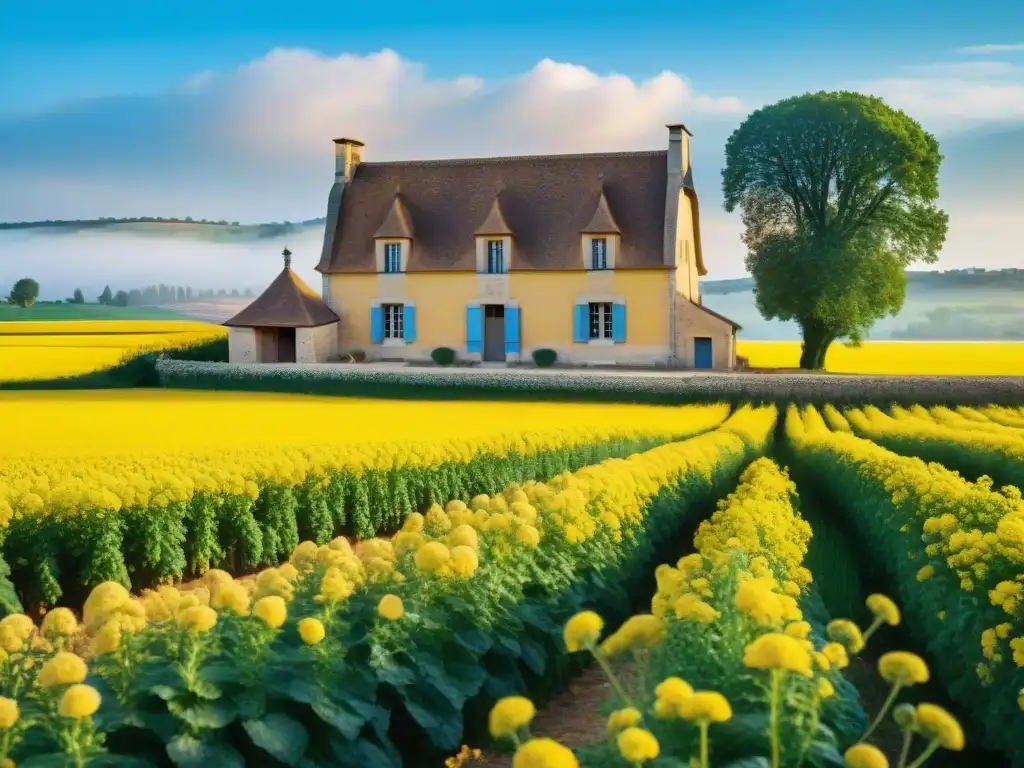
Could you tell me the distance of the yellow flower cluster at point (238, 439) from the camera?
11.1m

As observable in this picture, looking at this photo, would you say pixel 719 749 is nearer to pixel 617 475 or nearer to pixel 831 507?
pixel 617 475

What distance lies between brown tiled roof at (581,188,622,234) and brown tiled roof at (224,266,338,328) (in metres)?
10.6

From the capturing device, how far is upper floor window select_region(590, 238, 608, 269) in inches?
1551

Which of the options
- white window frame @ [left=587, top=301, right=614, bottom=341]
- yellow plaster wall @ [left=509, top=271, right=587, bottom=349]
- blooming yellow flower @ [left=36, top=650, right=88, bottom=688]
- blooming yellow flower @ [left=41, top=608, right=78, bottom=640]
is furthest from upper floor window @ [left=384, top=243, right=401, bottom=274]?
blooming yellow flower @ [left=36, top=650, right=88, bottom=688]

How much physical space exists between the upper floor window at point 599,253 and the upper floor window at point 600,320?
4.54ft

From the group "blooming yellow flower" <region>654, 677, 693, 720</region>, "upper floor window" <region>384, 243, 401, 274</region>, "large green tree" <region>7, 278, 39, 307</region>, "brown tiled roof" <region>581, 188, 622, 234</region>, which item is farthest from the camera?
"large green tree" <region>7, 278, 39, 307</region>

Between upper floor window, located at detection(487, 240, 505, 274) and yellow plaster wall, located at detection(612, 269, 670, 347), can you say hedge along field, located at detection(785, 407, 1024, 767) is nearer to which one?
yellow plaster wall, located at detection(612, 269, 670, 347)

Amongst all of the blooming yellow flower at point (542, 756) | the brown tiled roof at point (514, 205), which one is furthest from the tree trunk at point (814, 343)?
the blooming yellow flower at point (542, 756)

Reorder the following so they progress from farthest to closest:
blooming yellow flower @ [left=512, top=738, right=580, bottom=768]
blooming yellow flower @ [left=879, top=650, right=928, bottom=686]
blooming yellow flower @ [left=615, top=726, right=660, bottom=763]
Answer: blooming yellow flower @ [left=879, top=650, right=928, bottom=686]
blooming yellow flower @ [left=615, top=726, right=660, bottom=763]
blooming yellow flower @ [left=512, top=738, right=580, bottom=768]

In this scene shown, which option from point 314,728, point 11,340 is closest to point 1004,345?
point 11,340

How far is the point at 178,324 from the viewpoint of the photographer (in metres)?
60.2

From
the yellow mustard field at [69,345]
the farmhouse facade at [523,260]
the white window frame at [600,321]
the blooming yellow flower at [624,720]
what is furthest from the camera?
the white window frame at [600,321]

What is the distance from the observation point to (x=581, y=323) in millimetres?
39625

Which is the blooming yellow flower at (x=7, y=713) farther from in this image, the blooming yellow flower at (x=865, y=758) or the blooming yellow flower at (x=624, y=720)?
the blooming yellow flower at (x=865, y=758)
